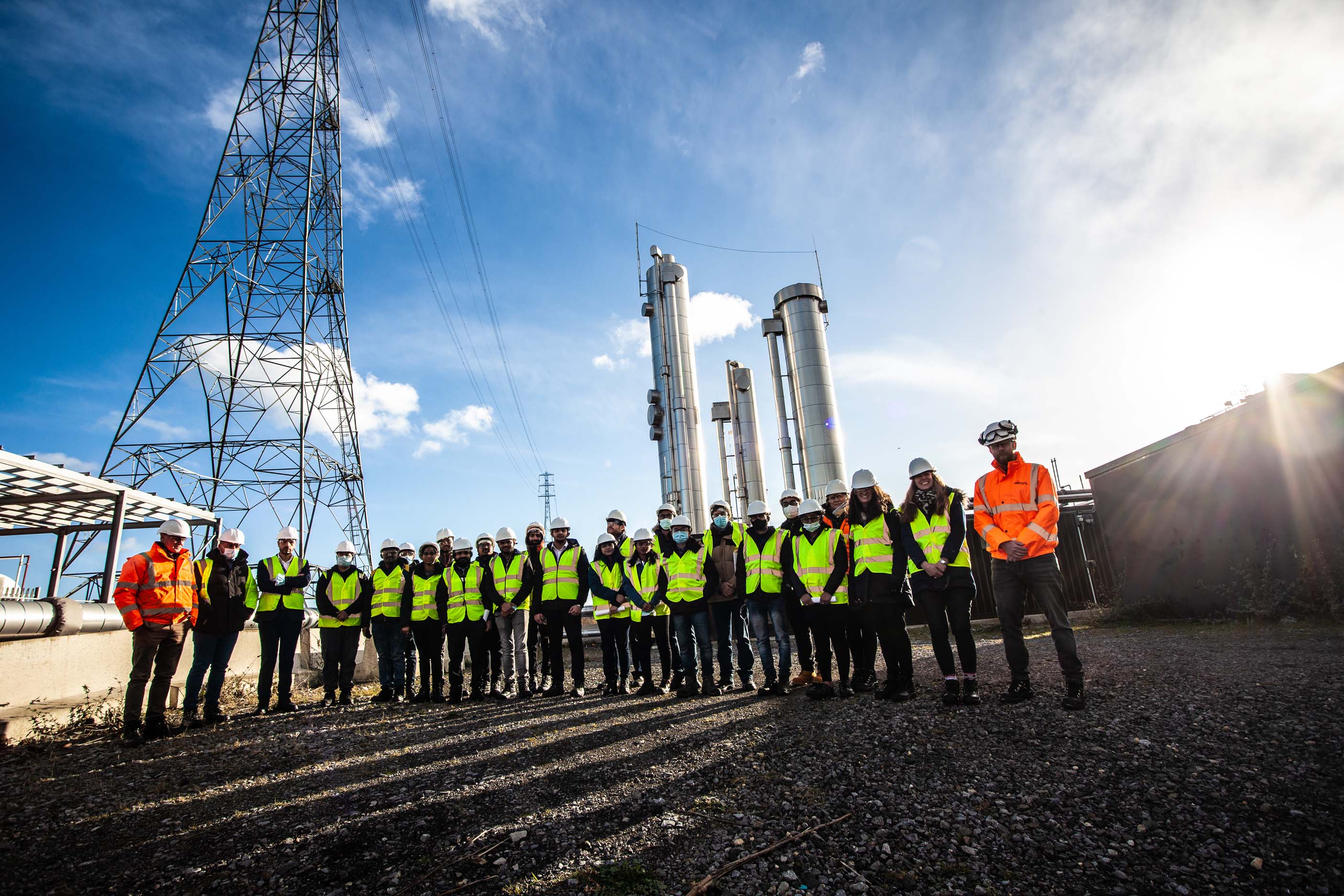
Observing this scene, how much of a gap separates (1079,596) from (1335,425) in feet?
19.5

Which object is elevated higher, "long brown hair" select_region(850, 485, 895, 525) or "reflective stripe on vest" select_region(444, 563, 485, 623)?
"long brown hair" select_region(850, 485, 895, 525)

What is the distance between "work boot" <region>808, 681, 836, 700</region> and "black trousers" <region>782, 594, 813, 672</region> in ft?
2.25

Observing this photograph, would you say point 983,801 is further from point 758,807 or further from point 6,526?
point 6,526

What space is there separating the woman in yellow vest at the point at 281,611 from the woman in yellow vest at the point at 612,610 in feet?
11.2

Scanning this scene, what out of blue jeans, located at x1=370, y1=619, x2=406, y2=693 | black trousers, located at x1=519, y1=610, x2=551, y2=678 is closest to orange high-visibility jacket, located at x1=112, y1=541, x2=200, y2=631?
blue jeans, located at x1=370, y1=619, x2=406, y2=693

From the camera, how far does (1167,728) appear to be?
3.76m

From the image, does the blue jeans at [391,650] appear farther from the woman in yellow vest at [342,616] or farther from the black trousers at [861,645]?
the black trousers at [861,645]

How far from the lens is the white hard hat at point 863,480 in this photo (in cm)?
574

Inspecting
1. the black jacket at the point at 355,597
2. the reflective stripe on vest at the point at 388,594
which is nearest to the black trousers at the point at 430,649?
the reflective stripe on vest at the point at 388,594

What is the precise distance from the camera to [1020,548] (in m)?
4.81

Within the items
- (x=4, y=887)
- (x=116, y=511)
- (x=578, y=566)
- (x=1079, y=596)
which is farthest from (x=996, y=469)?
(x=116, y=511)

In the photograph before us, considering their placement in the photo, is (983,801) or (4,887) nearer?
(4,887)

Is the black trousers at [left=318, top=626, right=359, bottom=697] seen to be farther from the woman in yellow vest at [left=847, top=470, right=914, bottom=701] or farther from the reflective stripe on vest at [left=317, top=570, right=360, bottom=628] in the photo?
the woman in yellow vest at [left=847, top=470, right=914, bottom=701]

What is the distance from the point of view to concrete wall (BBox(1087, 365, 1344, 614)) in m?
8.44
